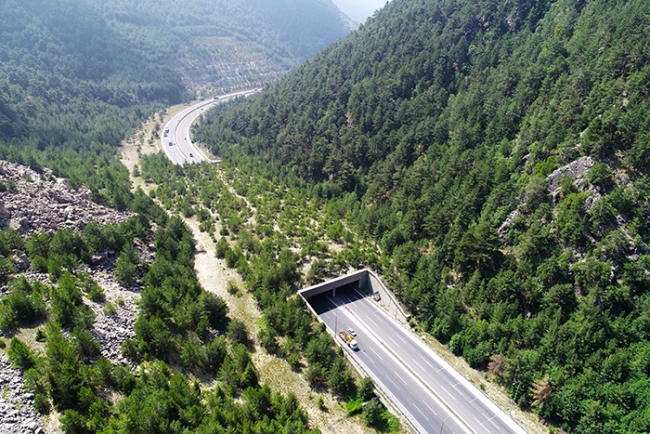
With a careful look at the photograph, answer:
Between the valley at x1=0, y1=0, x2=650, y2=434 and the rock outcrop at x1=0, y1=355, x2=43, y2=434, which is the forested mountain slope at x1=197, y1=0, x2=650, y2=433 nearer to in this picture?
the valley at x1=0, y1=0, x2=650, y2=434

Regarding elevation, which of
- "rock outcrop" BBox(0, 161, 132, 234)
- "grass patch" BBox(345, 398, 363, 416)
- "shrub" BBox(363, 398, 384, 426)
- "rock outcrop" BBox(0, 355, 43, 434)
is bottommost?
"rock outcrop" BBox(0, 161, 132, 234)

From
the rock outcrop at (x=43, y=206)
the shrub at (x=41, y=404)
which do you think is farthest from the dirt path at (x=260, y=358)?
the shrub at (x=41, y=404)

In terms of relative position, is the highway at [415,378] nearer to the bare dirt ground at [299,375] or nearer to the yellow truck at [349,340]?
the yellow truck at [349,340]

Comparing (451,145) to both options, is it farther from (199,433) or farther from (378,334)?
(199,433)

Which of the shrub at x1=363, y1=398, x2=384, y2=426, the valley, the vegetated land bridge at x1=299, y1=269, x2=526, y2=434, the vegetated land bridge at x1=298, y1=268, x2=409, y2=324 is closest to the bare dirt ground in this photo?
the valley

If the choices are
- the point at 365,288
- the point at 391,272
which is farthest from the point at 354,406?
the point at 391,272

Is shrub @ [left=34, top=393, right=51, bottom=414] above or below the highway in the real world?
below
